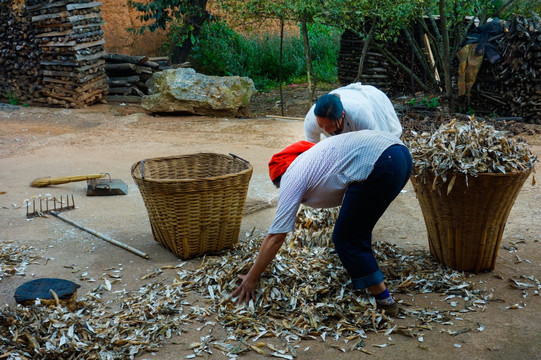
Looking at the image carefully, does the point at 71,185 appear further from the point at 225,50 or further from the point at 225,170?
the point at 225,50

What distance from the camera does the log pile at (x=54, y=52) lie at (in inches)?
418

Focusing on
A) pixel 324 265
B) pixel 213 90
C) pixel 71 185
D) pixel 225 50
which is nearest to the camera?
pixel 324 265

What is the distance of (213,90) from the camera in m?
10.0

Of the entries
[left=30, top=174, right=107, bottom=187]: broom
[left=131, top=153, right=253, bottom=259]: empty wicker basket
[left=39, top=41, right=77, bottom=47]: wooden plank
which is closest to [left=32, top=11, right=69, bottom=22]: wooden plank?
[left=39, top=41, right=77, bottom=47]: wooden plank

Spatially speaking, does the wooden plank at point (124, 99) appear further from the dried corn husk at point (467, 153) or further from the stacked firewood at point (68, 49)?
the dried corn husk at point (467, 153)

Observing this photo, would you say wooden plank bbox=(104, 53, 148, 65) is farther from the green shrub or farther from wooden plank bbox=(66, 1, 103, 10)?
the green shrub

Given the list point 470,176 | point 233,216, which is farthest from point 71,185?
point 470,176

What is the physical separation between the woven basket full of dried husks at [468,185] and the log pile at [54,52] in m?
8.36

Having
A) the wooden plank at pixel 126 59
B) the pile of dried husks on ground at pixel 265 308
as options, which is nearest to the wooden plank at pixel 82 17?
the wooden plank at pixel 126 59

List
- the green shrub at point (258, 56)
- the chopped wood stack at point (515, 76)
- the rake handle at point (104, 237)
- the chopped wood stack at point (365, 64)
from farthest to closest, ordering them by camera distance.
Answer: the green shrub at point (258, 56)
the chopped wood stack at point (365, 64)
the chopped wood stack at point (515, 76)
the rake handle at point (104, 237)

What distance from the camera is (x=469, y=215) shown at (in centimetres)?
375

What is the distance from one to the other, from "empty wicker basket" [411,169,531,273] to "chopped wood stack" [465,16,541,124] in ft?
19.0

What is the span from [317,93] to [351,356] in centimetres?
934

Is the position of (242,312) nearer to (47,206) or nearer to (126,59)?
(47,206)
